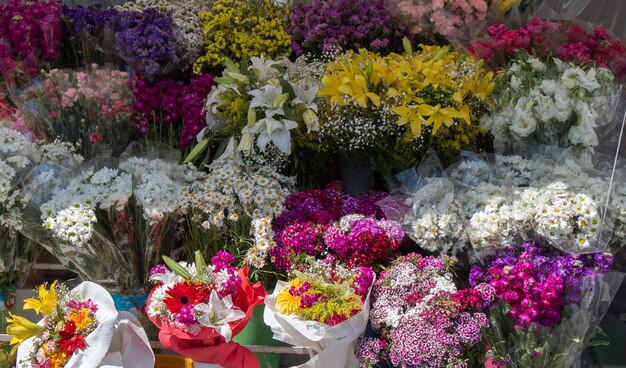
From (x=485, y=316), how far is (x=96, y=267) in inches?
57.3

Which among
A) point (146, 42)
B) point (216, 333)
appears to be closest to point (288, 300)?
point (216, 333)

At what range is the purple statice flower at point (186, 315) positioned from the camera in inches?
99.5

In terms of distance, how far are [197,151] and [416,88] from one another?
0.95m

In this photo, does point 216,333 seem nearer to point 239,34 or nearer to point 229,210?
point 229,210

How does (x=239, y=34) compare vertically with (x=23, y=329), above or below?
above

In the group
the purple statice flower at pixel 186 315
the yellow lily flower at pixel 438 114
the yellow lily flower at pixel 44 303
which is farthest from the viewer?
the yellow lily flower at pixel 438 114

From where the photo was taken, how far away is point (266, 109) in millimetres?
3137

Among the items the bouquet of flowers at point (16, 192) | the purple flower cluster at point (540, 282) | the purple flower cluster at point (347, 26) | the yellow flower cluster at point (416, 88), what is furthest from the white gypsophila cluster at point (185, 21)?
the purple flower cluster at point (540, 282)

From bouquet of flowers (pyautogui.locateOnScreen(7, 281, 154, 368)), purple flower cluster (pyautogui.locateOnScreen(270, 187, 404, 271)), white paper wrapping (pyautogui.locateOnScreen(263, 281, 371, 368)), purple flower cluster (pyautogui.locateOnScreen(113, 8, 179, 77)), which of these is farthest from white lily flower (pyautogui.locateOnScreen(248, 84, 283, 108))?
bouquet of flowers (pyautogui.locateOnScreen(7, 281, 154, 368))

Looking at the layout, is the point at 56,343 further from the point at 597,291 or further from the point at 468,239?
the point at 597,291

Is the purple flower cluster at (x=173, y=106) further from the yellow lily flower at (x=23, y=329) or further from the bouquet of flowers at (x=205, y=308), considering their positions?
the yellow lily flower at (x=23, y=329)

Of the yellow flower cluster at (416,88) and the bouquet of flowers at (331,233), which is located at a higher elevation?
the yellow flower cluster at (416,88)

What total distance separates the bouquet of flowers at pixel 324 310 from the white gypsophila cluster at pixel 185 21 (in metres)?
1.40

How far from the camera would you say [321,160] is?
3.35m
